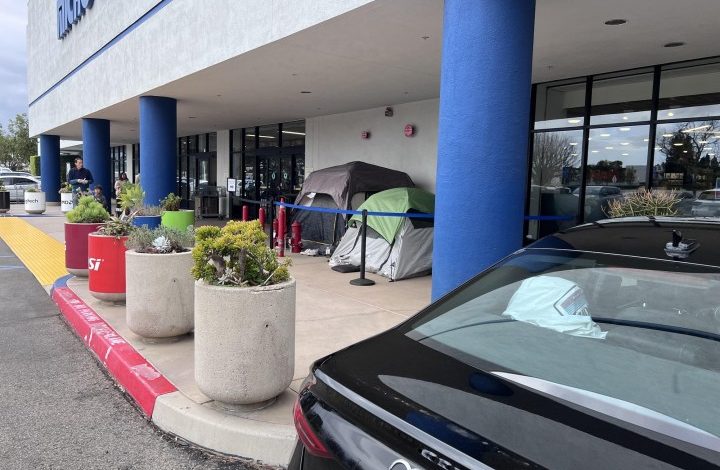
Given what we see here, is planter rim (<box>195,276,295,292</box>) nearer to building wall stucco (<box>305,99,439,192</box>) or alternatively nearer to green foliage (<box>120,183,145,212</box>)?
green foliage (<box>120,183,145,212</box>)

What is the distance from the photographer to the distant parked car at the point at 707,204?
8.39m

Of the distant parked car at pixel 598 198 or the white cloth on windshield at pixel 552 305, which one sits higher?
the distant parked car at pixel 598 198

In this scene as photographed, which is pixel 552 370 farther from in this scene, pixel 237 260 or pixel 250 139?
pixel 250 139

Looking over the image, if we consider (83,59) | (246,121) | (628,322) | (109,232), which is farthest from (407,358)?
(83,59)

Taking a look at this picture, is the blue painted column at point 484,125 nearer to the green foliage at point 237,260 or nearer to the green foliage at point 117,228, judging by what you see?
the green foliage at point 237,260

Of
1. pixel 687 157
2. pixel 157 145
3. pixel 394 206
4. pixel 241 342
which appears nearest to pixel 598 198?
pixel 687 157

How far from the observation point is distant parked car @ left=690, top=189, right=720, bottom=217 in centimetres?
839

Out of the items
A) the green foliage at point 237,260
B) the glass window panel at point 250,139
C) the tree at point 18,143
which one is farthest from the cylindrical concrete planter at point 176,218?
the tree at point 18,143

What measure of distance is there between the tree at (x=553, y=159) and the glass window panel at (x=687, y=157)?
4.98 feet

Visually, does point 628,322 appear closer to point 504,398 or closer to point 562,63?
point 504,398

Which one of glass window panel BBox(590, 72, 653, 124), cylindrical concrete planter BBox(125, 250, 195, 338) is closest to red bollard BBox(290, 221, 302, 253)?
glass window panel BBox(590, 72, 653, 124)

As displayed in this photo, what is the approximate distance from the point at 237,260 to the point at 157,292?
156cm

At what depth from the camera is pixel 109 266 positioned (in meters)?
6.57

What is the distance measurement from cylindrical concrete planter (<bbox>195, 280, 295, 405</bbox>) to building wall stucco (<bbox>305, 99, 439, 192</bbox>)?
8927 mm
